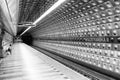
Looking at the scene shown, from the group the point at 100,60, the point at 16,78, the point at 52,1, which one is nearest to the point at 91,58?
A: the point at 100,60

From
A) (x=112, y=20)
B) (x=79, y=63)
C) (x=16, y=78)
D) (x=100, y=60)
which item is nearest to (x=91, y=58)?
(x=100, y=60)

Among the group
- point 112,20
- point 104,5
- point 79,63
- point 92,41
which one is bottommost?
point 79,63

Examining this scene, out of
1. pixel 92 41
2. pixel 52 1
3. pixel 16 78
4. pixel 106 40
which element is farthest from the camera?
pixel 92 41

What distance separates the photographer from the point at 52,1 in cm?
687

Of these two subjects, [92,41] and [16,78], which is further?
[92,41]

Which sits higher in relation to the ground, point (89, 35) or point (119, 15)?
point (119, 15)

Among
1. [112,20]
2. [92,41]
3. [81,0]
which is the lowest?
[92,41]

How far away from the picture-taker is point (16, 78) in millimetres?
4738

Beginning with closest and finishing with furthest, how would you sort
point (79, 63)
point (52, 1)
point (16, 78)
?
point (16, 78)
point (52, 1)
point (79, 63)

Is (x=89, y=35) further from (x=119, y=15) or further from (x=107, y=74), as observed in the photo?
(x=119, y=15)

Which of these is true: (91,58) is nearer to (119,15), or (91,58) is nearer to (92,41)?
(92,41)

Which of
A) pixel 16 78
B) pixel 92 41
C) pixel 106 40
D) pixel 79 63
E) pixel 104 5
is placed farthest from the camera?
pixel 79 63

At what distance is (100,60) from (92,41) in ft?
3.46

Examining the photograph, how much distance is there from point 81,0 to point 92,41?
2476 mm
